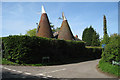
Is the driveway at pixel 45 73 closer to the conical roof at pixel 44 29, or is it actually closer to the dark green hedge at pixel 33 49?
the dark green hedge at pixel 33 49

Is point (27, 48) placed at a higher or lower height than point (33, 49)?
higher

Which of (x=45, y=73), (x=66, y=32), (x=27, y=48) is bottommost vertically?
(x=45, y=73)

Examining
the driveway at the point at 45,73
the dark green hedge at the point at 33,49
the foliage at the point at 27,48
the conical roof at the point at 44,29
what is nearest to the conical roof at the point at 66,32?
the conical roof at the point at 44,29

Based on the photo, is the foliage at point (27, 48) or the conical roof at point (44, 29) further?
the conical roof at point (44, 29)

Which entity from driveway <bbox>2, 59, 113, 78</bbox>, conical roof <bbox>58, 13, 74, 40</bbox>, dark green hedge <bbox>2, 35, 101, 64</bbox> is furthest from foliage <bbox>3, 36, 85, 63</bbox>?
conical roof <bbox>58, 13, 74, 40</bbox>

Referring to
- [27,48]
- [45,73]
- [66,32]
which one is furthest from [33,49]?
[66,32]

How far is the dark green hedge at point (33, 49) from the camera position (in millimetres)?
12305

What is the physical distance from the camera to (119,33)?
36.1 ft

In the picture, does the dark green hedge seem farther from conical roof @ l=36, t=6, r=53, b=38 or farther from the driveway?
conical roof @ l=36, t=6, r=53, b=38

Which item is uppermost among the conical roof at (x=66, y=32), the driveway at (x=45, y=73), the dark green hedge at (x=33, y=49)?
the conical roof at (x=66, y=32)

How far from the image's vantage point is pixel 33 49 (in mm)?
12969

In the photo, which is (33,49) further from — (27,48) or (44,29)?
(44,29)

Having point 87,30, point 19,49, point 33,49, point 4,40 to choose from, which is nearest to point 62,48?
point 33,49

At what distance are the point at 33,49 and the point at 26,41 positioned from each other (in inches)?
49.4
